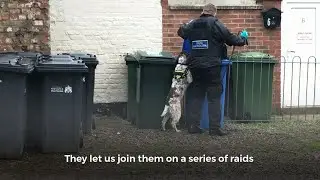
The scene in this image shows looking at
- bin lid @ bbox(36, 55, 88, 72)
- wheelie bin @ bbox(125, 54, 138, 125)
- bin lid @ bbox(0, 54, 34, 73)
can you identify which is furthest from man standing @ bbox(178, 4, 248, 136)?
bin lid @ bbox(0, 54, 34, 73)

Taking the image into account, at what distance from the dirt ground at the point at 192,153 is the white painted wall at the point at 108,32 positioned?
91 centimetres

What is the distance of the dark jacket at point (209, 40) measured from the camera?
781 cm

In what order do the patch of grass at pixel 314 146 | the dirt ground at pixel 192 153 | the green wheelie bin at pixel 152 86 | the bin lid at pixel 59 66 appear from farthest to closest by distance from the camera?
the green wheelie bin at pixel 152 86
the patch of grass at pixel 314 146
the bin lid at pixel 59 66
the dirt ground at pixel 192 153

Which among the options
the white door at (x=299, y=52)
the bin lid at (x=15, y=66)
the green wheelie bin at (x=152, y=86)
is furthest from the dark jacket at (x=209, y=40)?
the bin lid at (x=15, y=66)

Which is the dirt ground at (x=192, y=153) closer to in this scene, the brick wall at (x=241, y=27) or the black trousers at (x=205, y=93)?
the black trousers at (x=205, y=93)

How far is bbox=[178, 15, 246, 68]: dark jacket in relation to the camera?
781 cm

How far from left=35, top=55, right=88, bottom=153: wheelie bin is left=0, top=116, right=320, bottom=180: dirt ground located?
178 millimetres

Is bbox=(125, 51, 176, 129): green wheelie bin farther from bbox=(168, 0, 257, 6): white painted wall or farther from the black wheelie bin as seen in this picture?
the black wheelie bin

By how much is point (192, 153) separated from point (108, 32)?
347 cm

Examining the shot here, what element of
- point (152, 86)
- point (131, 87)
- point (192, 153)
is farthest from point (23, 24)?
point (192, 153)

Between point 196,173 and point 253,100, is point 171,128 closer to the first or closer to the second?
point 253,100

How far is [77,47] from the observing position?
9.35 metres

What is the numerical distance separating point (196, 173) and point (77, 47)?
4.24 m

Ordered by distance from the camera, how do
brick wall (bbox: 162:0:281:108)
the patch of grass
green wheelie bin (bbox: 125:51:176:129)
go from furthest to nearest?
brick wall (bbox: 162:0:281:108) → green wheelie bin (bbox: 125:51:176:129) → the patch of grass
